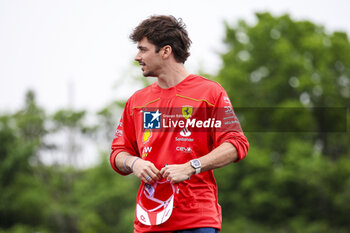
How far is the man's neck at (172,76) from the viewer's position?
11.8 feet

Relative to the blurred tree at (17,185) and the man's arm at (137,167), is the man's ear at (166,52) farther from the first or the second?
the blurred tree at (17,185)

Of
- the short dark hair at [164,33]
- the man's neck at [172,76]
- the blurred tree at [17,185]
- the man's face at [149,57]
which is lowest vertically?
the blurred tree at [17,185]

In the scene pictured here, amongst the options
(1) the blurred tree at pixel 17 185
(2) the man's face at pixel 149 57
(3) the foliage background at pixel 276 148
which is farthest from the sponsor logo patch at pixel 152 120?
(1) the blurred tree at pixel 17 185

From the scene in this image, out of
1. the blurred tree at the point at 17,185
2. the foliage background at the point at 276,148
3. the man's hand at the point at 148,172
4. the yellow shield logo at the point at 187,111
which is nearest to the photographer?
the man's hand at the point at 148,172

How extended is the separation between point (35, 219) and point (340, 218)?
71.6 ft

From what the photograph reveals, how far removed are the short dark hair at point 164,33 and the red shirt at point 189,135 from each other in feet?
0.78

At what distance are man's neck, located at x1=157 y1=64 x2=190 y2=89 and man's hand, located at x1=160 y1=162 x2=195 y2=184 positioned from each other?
0.69 m

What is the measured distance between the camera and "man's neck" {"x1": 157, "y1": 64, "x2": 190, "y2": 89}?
3.61 m

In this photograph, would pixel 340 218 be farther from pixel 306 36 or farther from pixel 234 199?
pixel 306 36

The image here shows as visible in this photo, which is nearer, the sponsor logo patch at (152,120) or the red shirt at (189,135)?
the red shirt at (189,135)

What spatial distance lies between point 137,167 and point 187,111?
512 mm

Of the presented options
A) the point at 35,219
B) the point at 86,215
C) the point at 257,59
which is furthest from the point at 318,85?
the point at 35,219

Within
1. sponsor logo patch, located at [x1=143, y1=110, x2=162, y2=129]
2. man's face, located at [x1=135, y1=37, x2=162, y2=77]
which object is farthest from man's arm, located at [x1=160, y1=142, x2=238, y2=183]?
man's face, located at [x1=135, y1=37, x2=162, y2=77]

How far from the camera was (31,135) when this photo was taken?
48.4 meters
